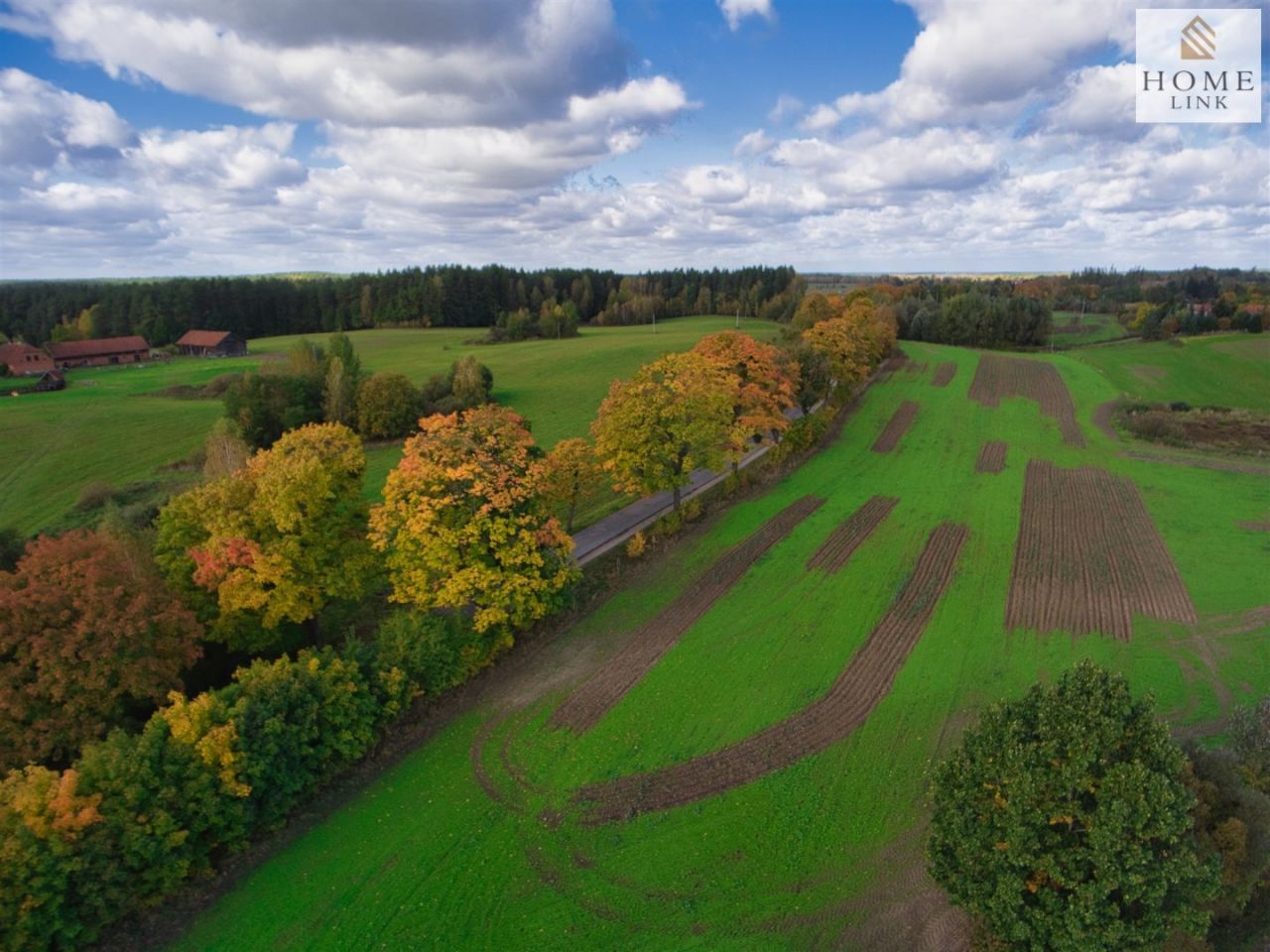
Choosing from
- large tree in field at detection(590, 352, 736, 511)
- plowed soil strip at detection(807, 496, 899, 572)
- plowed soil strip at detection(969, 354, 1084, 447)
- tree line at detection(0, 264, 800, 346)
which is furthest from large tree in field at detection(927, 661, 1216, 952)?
tree line at detection(0, 264, 800, 346)

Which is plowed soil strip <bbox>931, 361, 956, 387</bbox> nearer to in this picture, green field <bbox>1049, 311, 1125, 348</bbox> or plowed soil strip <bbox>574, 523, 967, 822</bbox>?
green field <bbox>1049, 311, 1125, 348</bbox>

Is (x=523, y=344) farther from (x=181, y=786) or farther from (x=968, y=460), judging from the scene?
(x=181, y=786)

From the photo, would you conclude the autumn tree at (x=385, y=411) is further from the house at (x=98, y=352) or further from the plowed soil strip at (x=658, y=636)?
the house at (x=98, y=352)

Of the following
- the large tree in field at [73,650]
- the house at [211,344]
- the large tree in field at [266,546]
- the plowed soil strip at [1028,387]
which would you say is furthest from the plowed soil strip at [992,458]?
the house at [211,344]

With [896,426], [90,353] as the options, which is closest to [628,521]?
[896,426]

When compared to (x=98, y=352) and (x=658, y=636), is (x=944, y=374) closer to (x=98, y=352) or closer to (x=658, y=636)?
(x=658, y=636)

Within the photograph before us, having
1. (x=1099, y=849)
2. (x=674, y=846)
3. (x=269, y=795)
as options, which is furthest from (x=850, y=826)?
(x=269, y=795)
